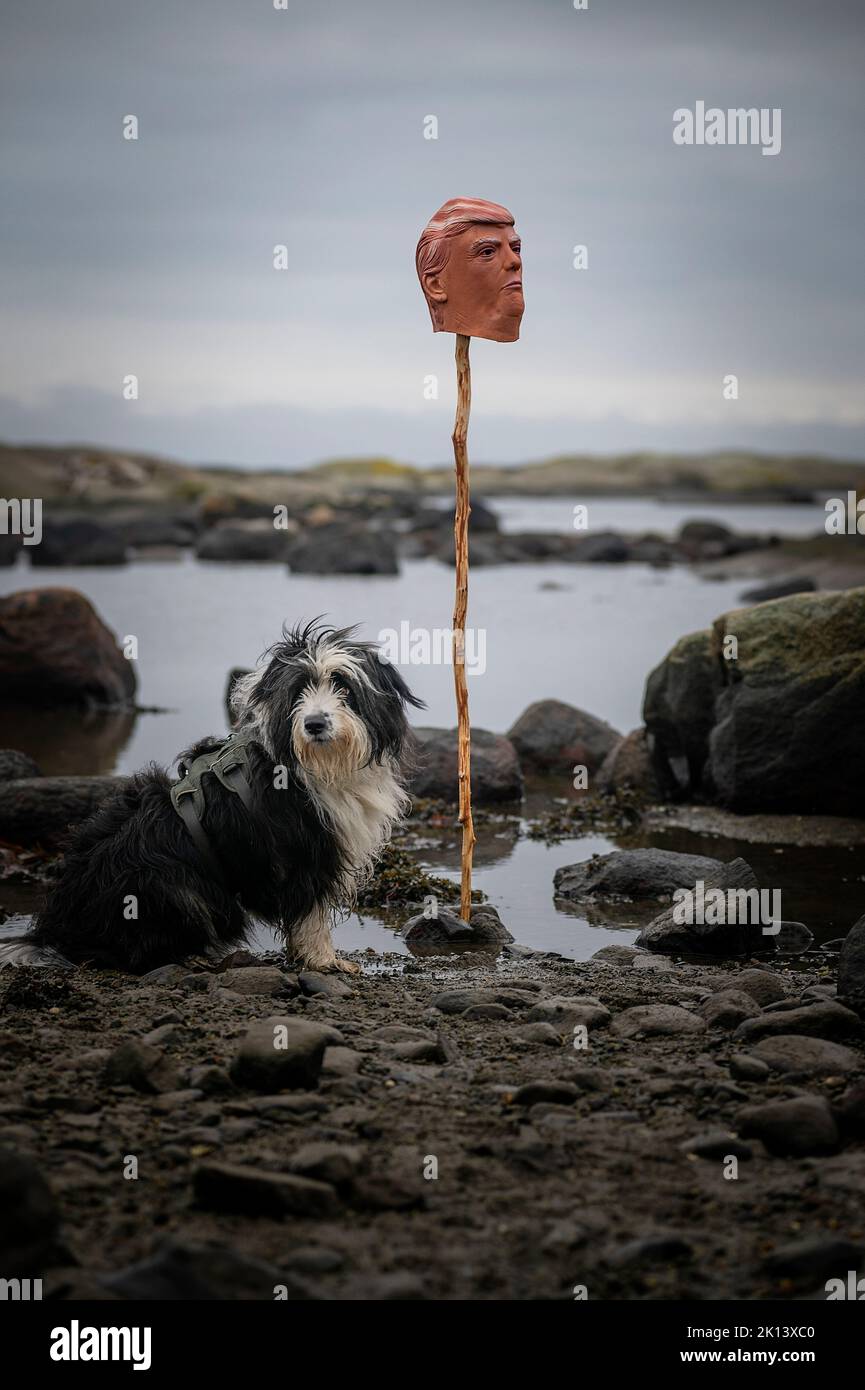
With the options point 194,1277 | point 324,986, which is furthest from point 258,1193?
point 324,986

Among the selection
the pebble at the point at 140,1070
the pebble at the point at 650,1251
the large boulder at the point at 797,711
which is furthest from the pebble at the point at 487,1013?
the large boulder at the point at 797,711

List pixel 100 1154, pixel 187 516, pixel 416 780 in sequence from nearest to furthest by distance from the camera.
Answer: pixel 100 1154, pixel 416 780, pixel 187 516

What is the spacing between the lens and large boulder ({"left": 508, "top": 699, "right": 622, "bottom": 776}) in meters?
13.9

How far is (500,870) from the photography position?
1029cm

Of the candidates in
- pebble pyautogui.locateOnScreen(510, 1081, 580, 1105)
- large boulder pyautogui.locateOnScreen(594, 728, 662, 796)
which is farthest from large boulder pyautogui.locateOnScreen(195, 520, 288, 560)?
pebble pyautogui.locateOnScreen(510, 1081, 580, 1105)

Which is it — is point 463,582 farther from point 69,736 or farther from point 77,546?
point 77,546

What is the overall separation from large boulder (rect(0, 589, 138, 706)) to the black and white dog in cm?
971

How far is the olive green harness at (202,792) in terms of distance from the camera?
7309mm

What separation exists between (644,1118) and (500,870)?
16.7ft

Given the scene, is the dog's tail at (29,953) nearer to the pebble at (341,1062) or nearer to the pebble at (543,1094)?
the pebble at (341,1062)

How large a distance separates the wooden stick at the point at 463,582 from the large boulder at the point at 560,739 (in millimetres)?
5434

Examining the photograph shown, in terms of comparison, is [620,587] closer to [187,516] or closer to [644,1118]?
[187,516]

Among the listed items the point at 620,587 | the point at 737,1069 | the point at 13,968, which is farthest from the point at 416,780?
the point at 620,587

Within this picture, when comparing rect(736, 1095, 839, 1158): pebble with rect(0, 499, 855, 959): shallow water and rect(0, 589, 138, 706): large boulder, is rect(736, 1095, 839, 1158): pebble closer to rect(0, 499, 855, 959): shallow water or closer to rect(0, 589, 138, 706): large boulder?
A: rect(0, 499, 855, 959): shallow water
